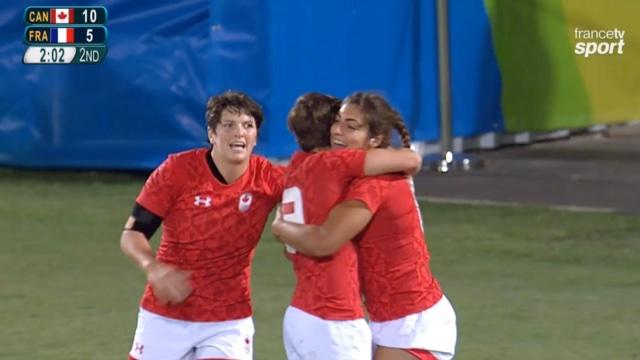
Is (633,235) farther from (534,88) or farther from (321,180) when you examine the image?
(321,180)

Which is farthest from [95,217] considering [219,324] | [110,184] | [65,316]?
[219,324]

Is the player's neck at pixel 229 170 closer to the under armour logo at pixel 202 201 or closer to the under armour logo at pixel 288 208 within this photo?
the under armour logo at pixel 202 201

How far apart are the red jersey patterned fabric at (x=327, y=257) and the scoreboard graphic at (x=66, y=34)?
11929 millimetres

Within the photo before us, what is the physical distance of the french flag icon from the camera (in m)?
17.5

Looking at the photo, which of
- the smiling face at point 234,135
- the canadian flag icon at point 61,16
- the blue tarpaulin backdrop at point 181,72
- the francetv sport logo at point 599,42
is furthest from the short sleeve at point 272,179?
the francetv sport logo at point 599,42

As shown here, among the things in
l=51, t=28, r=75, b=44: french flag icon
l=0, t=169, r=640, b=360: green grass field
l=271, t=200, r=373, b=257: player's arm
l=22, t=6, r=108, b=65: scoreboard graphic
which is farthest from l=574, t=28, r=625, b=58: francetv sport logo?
l=271, t=200, r=373, b=257: player's arm

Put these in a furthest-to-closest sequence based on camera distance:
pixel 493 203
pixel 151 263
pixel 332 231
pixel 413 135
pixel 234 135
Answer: pixel 413 135
pixel 493 203
pixel 234 135
pixel 151 263
pixel 332 231

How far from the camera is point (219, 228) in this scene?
238 inches

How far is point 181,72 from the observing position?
17.1 m

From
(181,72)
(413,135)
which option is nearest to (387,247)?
(181,72)

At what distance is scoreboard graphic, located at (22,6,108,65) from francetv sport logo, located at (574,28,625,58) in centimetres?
653

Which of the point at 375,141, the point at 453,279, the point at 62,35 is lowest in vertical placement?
the point at 453,279

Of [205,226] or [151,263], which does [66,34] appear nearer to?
[205,226]

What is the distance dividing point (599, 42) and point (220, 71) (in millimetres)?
6588
